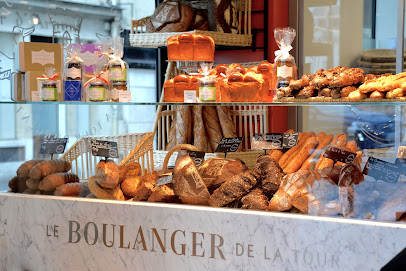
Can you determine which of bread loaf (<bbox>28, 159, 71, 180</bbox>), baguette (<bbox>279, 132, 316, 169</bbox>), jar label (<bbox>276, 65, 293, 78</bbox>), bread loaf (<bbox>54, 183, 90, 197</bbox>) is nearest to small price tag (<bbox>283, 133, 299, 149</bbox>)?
baguette (<bbox>279, 132, 316, 169</bbox>)

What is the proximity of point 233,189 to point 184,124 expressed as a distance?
1108mm

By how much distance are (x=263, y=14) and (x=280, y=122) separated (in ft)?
6.99

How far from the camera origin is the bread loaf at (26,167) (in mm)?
2445

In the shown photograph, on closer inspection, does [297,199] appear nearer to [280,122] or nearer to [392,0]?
[280,122]

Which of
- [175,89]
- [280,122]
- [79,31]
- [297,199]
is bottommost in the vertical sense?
[297,199]

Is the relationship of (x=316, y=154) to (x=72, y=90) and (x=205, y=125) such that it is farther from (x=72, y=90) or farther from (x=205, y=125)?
(x=72, y=90)

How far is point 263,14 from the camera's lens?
4.53 m

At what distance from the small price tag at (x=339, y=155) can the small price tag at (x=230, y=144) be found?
0.41 metres

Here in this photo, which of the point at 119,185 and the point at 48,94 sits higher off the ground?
the point at 48,94

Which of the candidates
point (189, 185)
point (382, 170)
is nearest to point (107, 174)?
point (189, 185)

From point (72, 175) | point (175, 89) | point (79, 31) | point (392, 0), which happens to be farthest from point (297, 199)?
point (79, 31)

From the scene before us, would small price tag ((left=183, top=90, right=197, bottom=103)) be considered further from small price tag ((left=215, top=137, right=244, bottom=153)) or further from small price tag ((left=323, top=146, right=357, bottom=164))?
small price tag ((left=323, top=146, right=357, bottom=164))

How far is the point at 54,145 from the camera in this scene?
2414 mm

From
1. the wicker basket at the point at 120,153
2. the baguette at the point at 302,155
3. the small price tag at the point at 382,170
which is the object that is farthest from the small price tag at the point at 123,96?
the small price tag at the point at 382,170
